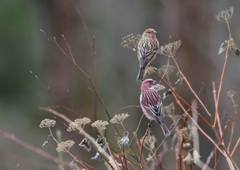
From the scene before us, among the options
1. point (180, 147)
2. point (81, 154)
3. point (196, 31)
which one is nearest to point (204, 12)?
point (196, 31)

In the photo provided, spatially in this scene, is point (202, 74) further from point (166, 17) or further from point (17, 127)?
point (17, 127)

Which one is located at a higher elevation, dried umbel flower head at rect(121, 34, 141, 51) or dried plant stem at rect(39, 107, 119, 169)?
dried umbel flower head at rect(121, 34, 141, 51)

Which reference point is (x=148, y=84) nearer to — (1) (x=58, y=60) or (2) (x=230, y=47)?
(2) (x=230, y=47)

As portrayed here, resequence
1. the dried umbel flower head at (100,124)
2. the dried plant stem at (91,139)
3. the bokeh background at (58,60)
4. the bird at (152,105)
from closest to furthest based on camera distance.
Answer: the dried plant stem at (91,139) < the dried umbel flower head at (100,124) < the bird at (152,105) < the bokeh background at (58,60)

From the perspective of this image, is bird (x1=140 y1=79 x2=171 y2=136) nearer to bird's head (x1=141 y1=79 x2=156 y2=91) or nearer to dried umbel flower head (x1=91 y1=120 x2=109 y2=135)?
bird's head (x1=141 y1=79 x2=156 y2=91)

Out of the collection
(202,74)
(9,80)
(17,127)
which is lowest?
(17,127)

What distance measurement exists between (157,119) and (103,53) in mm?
11703

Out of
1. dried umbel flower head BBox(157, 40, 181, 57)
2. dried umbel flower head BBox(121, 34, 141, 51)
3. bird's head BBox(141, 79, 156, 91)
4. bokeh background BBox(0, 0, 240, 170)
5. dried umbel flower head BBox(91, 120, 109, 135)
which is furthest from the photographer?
bokeh background BBox(0, 0, 240, 170)

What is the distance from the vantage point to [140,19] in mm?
14828

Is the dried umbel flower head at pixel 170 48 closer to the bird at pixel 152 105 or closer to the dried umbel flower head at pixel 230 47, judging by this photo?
the dried umbel flower head at pixel 230 47

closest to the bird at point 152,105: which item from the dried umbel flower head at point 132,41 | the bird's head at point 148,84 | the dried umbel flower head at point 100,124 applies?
the bird's head at point 148,84

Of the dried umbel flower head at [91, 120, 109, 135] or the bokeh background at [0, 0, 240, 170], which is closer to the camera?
the dried umbel flower head at [91, 120, 109, 135]

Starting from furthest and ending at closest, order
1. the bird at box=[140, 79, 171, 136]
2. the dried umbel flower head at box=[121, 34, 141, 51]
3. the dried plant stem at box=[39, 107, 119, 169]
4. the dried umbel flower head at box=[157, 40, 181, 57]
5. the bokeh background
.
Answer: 1. the bokeh background
2. the bird at box=[140, 79, 171, 136]
3. the dried umbel flower head at box=[121, 34, 141, 51]
4. the dried umbel flower head at box=[157, 40, 181, 57]
5. the dried plant stem at box=[39, 107, 119, 169]

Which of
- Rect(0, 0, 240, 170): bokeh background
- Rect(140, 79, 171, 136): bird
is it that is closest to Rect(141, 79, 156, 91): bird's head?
Rect(140, 79, 171, 136): bird
